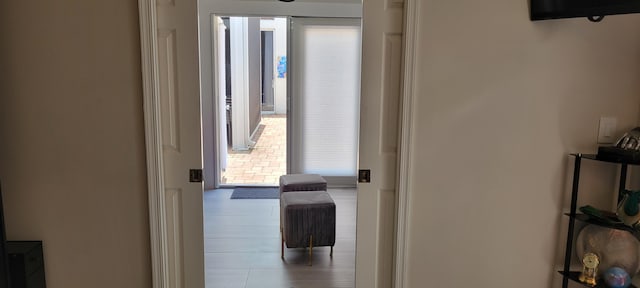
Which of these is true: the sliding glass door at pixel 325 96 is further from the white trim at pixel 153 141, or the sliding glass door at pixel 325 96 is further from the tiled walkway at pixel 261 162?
the white trim at pixel 153 141

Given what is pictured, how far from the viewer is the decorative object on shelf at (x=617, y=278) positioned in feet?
6.24

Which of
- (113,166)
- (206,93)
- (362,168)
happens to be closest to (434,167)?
(362,168)

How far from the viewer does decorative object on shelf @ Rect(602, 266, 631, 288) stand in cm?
190

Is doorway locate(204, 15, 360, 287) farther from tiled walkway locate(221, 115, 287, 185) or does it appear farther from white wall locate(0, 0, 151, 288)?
white wall locate(0, 0, 151, 288)

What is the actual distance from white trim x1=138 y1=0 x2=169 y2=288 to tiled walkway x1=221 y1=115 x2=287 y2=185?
356 centimetres

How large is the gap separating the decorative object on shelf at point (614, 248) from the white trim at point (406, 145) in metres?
0.88

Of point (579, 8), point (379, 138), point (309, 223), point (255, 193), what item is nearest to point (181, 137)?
point (379, 138)

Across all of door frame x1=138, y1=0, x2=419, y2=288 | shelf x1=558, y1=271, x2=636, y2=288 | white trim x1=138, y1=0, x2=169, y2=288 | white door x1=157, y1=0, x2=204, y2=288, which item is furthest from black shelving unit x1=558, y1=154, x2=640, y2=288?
white trim x1=138, y1=0, x2=169, y2=288

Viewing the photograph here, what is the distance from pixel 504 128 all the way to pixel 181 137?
1.59 metres

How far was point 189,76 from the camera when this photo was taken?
1.99m

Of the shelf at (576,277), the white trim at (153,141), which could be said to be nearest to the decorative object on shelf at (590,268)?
the shelf at (576,277)

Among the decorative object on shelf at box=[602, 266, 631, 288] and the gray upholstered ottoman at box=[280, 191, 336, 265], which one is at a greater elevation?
the decorative object on shelf at box=[602, 266, 631, 288]

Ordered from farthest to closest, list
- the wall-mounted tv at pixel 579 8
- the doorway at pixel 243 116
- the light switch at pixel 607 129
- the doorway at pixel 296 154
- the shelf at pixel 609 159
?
the doorway at pixel 243 116 → the doorway at pixel 296 154 → the light switch at pixel 607 129 → the shelf at pixel 609 159 → the wall-mounted tv at pixel 579 8

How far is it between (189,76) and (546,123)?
69.5 inches
